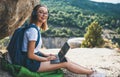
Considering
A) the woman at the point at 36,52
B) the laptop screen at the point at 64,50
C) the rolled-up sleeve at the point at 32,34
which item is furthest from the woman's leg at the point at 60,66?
the rolled-up sleeve at the point at 32,34

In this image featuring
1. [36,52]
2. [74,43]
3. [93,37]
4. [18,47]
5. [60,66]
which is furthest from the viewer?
[93,37]

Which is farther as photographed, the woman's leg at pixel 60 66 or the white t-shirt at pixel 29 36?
the woman's leg at pixel 60 66

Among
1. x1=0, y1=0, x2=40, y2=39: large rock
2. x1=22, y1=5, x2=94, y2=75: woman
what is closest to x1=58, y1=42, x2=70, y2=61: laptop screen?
x1=22, y1=5, x2=94, y2=75: woman

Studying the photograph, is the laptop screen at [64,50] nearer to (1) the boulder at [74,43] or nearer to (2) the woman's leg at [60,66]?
(2) the woman's leg at [60,66]

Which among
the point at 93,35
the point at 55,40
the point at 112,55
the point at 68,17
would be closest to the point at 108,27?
the point at 68,17

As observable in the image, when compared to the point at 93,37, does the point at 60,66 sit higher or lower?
higher

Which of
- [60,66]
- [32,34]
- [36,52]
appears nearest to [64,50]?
[60,66]

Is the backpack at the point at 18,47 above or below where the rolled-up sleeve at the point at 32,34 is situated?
below

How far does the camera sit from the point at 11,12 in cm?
759

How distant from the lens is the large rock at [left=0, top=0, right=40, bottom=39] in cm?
739

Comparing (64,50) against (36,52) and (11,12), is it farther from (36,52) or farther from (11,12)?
(11,12)

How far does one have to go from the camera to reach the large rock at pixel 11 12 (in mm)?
7395

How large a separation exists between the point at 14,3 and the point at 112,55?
16.6 feet

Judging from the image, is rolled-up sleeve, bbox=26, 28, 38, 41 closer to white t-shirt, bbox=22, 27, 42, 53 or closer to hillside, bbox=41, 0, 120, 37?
white t-shirt, bbox=22, 27, 42, 53
